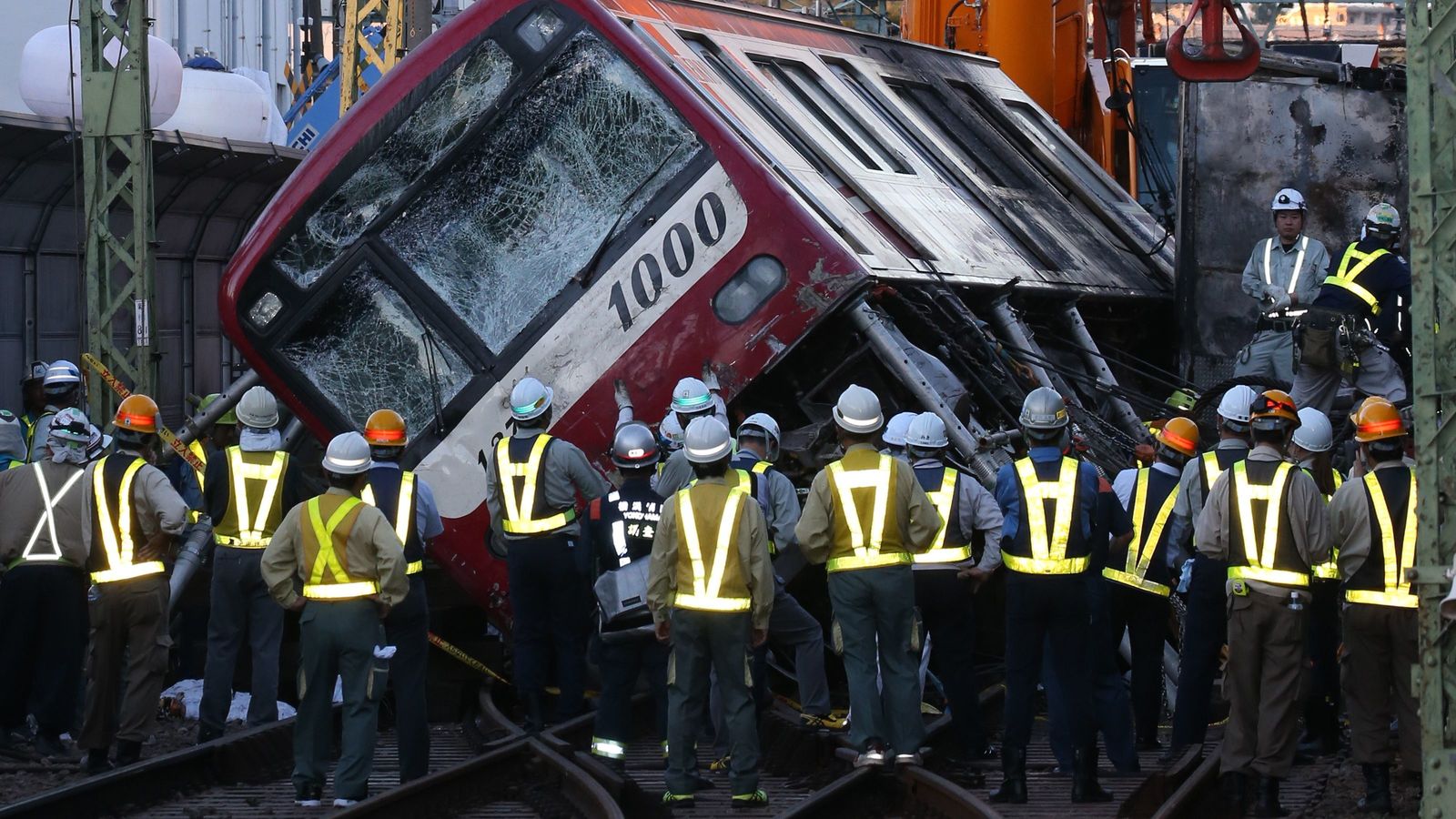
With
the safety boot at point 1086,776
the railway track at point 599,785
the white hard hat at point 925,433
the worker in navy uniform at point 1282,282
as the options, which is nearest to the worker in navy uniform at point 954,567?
the white hard hat at point 925,433

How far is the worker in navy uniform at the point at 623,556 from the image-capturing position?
8.90 m

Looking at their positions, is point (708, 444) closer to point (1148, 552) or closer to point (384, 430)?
point (384, 430)

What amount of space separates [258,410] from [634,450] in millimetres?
1885

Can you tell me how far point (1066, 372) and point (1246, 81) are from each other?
Result: 9.70ft

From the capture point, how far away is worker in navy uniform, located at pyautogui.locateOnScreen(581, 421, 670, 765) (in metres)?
8.90

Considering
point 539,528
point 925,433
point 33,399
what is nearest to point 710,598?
point 925,433

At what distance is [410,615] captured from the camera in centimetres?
879

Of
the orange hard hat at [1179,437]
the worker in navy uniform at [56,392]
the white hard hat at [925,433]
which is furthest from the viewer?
the worker in navy uniform at [56,392]

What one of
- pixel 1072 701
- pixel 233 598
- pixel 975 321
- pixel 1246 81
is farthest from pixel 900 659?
pixel 1246 81

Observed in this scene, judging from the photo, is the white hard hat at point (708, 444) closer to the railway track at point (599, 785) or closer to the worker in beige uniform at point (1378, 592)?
the railway track at point (599, 785)

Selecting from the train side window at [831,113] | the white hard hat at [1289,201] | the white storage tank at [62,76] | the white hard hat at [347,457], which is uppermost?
the white storage tank at [62,76]

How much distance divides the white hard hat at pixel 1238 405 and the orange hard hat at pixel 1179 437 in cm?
27

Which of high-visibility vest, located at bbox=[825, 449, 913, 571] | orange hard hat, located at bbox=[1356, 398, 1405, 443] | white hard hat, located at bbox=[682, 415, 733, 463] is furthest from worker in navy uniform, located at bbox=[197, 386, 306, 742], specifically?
orange hard hat, located at bbox=[1356, 398, 1405, 443]

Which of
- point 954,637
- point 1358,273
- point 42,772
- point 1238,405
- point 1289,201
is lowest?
point 42,772
